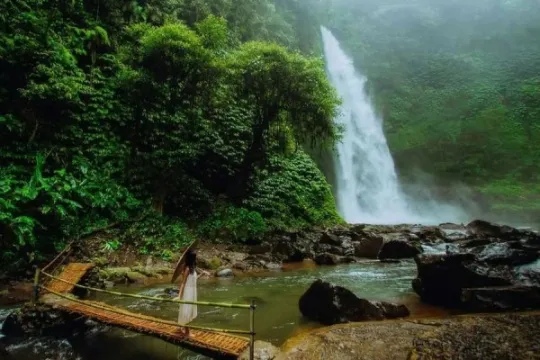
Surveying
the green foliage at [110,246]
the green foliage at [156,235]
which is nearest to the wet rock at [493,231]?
the green foliage at [156,235]

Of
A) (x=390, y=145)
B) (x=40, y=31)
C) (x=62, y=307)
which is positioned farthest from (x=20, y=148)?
(x=390, y=145)

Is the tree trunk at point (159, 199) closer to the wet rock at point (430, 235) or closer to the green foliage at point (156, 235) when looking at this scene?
the green foliage at point (156, 235)

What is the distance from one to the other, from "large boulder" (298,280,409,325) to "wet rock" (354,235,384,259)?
249 inches

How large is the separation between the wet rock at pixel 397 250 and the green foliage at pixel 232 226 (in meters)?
4.60

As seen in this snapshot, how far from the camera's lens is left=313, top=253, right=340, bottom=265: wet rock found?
1216 cm

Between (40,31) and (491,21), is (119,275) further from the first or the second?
(491,21)

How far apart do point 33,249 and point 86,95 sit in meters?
5.72

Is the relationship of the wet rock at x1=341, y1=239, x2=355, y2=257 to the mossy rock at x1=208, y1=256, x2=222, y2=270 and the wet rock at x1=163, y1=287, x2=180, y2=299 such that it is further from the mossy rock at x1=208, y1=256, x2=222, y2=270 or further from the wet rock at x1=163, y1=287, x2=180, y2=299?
the wet rock at x1=163, y1=287, x2=180, y2=299

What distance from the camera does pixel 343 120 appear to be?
30297 mm

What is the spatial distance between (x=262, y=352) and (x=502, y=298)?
189 inches

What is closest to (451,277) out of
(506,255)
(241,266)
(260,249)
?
(506,255)

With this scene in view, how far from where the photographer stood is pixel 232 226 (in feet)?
46.3

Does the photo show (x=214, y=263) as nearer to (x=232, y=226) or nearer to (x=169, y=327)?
(x=232, y=226)

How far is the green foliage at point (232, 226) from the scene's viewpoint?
1374 centimetres
